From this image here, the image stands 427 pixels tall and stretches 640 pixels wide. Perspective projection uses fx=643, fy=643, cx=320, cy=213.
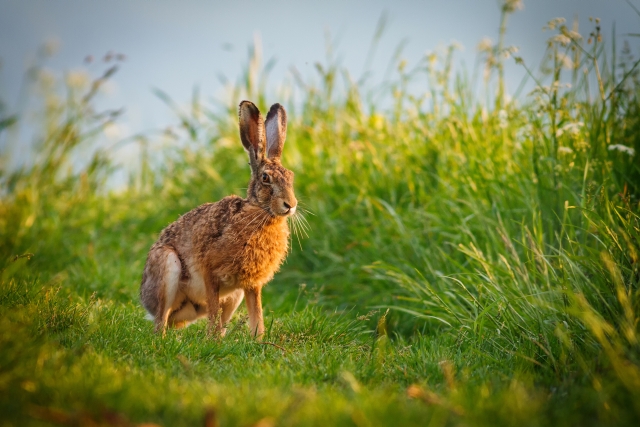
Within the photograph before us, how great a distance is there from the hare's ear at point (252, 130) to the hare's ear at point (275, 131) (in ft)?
0.51

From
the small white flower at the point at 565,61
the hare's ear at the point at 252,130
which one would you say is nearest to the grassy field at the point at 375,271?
the small white flower at the point at 565,61

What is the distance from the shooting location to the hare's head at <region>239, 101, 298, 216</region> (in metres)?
4.36

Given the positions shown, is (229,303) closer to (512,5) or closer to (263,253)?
(263,253)

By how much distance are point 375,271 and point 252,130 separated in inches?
72.4

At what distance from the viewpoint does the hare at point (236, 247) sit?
4.41 metres

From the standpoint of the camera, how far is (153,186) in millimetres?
8758

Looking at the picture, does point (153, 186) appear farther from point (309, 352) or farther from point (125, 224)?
point (309, 352)

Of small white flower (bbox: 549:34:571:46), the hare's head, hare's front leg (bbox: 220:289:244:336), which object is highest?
small white flower (bbox: 549:34:571:46)

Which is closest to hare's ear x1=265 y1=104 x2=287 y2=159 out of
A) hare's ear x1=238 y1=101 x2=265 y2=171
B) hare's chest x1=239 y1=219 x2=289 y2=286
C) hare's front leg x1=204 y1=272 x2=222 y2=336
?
hare's ear x1=238 y1=101 x2=265 y2=171

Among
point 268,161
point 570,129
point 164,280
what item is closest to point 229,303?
point 164,280

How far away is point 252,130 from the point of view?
4.62 m

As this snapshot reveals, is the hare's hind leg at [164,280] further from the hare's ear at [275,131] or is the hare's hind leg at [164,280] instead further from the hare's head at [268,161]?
the hare's ear at [275,131]

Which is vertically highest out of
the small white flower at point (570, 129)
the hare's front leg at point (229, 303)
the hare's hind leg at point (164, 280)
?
the small white flower at point (570, 129)

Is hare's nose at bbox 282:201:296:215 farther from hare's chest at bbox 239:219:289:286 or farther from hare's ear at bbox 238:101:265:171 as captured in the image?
hare's ear at bbox 238:101:265:171
